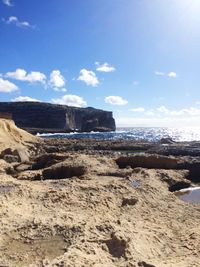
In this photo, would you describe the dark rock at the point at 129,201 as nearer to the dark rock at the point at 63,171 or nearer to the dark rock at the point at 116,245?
the dark rock at the point at 116,245

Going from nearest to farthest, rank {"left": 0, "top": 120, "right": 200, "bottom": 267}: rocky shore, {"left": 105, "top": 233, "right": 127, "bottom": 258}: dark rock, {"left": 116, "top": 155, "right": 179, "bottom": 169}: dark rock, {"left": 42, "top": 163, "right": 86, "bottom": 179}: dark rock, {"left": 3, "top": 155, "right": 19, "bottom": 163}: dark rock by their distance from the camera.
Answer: {"left": 0, "top": 120, "right": 200, "bottom": 267}: rocky shore → {"left": 105, "top": 233, "right": 127, "bottom": 258}: dark rock → {"left": 42, "top": 163, "right": 86, "bottom": 179}: dark rock → {"left": 116, "top": 155, "right": 179, "bottom": 169}: dark rock → {"left": 3, "top": 155, "right": 19, "bottom": 163}: dark rock

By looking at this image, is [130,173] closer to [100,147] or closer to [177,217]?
[177,217]

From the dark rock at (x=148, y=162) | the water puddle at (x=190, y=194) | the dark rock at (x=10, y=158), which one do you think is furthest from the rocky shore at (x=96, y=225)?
the dark rock at (x=10, y=158)

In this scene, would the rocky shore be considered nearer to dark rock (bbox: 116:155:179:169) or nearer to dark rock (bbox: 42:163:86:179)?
dark rock (bbox: 42:163:86:179)

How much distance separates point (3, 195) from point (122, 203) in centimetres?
441

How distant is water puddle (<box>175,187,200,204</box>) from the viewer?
19462 millimetres

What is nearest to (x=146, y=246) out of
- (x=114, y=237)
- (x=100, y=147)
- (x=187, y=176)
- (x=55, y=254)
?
(x=114, y=237)

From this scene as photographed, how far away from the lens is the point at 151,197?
57.5 feet

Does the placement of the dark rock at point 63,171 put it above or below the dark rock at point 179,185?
above

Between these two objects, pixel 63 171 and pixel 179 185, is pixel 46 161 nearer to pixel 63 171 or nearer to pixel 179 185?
pixel 63 171

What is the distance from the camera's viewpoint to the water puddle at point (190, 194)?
63.9 ft

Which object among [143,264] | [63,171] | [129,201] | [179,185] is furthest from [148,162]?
[143,264]

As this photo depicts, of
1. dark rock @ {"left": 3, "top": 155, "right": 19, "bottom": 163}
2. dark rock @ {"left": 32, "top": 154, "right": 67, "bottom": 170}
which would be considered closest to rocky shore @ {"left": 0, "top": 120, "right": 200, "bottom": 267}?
dark rock @ {"left": 32, "top": 154, "right": 67, "bottom": 170}

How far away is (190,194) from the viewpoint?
69.4 ft
